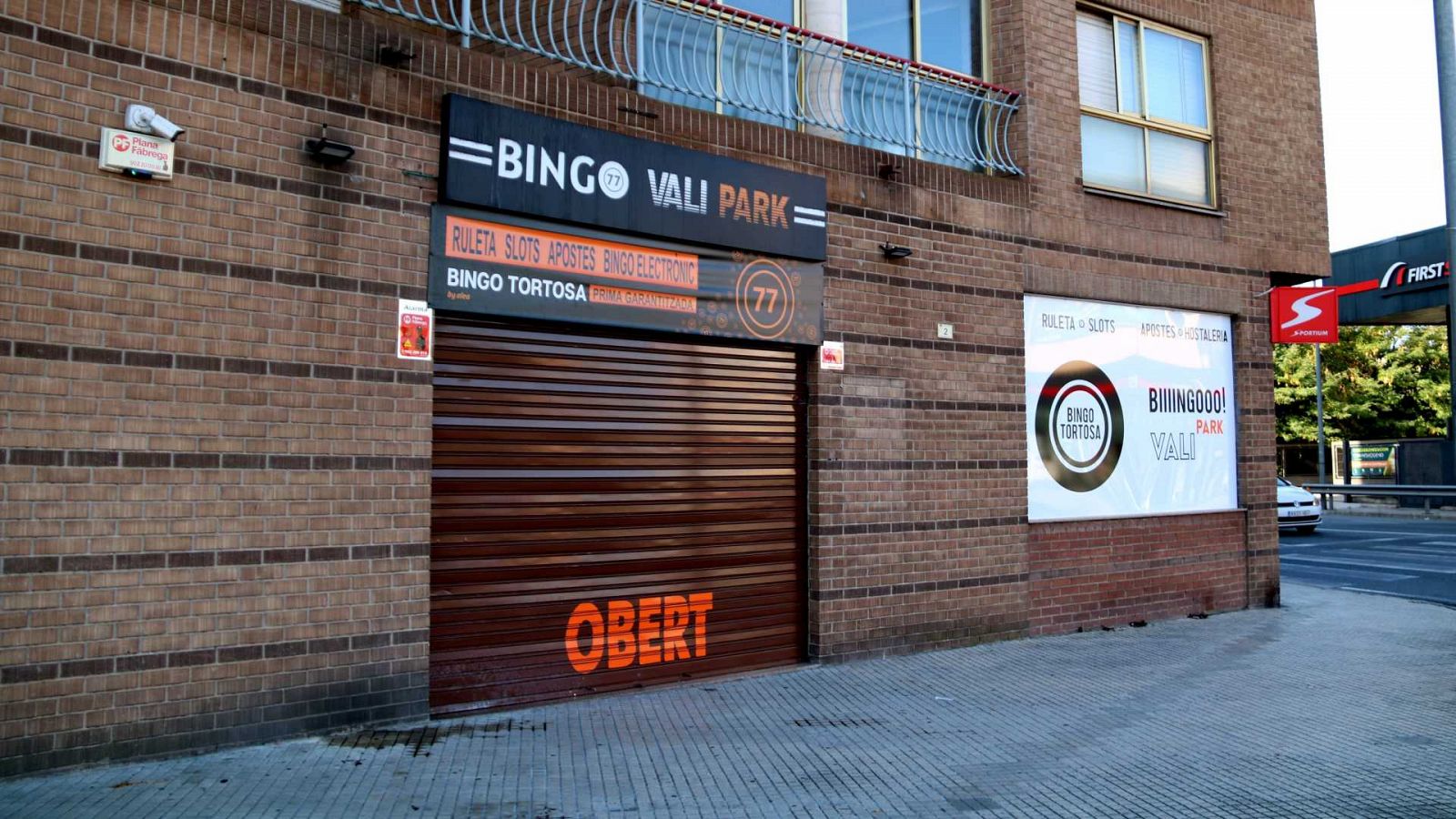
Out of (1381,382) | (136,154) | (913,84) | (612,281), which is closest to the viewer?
(136,154)

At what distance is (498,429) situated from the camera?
22.5 ft

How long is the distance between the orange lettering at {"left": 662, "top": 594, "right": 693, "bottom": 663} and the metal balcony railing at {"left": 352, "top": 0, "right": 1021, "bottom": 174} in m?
3.76

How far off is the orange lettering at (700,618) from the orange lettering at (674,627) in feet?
0.19

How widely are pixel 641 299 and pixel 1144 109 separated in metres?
6.53

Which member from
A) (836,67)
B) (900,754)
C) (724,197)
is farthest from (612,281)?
(900,754)

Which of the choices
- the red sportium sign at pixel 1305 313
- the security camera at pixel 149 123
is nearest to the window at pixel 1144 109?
the red sportium sign at pixel 1305 313

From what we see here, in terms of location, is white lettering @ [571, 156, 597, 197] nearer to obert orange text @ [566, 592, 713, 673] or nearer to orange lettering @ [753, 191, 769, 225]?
orange lettering @ [753, 191, 769, 225]

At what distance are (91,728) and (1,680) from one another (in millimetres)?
471

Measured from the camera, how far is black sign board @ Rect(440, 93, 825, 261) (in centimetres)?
662

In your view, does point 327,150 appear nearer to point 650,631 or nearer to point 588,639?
point 588,639

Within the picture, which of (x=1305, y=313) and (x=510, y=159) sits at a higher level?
(x=510, y=159)

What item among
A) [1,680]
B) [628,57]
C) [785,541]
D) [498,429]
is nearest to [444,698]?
[498,429]

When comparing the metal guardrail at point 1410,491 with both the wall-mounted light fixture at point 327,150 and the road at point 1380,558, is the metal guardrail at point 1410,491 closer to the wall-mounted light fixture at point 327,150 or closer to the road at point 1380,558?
the road at point 1380,558

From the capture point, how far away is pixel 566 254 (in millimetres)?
7047
